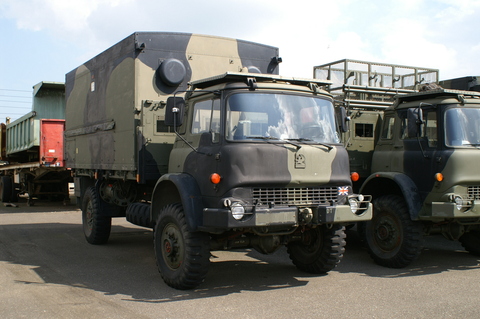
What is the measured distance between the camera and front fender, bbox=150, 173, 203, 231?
6277 mm

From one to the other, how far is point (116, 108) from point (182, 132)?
230 centimetres

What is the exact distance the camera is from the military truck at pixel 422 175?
24.8ft

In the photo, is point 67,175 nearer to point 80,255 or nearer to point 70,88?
point 70,88

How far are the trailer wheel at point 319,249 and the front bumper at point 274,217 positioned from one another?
73cm

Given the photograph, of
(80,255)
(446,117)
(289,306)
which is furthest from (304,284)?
(80,255)

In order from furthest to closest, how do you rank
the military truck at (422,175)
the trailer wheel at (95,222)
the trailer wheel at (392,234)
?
the trailer wheel at (95,222) → the trailer wheel at (392,234) → the military truck at (422,175)

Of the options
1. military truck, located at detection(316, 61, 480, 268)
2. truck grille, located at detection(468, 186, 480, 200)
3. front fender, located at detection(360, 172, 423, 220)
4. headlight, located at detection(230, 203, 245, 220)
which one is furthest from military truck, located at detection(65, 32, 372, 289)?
truck grille, located at detection(468, 186, 480, 200)

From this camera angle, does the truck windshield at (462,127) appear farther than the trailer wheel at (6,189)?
No

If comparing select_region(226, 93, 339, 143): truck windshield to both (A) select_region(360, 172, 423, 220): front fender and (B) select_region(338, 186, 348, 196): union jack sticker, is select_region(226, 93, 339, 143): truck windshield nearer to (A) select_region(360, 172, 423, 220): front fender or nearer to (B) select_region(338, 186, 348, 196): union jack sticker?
(B) select_region(338, 186, 348, 196): union jack sticker

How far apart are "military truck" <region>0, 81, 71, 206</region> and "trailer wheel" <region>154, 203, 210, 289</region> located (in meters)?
10.8

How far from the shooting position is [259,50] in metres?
9.29

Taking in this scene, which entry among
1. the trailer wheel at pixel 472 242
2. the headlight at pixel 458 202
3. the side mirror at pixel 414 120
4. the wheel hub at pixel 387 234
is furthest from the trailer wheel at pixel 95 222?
the trailer wheel at pixel 472 242

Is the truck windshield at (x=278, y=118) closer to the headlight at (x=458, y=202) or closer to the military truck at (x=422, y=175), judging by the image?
the military truck at (x=422, y=175)

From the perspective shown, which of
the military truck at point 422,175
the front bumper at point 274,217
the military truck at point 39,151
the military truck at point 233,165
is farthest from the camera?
the military truck at point 39,151
